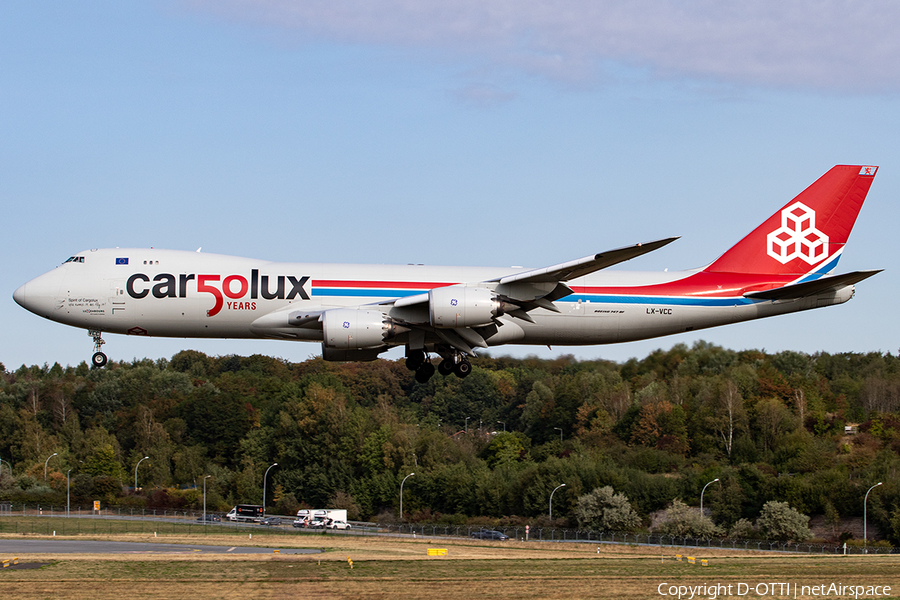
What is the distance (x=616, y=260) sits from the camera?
121ft

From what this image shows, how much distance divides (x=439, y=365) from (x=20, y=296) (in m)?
17.1

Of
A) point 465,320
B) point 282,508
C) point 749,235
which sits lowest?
point 282,508

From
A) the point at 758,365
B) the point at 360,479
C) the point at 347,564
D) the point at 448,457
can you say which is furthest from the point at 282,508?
the point at 347,564

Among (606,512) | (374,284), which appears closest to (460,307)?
(374,284)

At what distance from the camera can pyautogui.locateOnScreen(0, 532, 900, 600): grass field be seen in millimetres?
33844

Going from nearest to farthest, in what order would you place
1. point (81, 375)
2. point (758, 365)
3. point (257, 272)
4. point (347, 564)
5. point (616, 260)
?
point (616, 260)
point (257, 272)
point (347, 564)
point (758, 365)
point (81, 375)

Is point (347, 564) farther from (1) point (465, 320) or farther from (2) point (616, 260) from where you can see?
(2) point (616, 260)

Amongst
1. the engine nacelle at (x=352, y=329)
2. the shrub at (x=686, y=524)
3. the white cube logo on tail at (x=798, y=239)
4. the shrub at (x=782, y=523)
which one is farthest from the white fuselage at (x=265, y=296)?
the shrub at (x=782, y=523)

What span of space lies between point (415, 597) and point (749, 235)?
916 inches

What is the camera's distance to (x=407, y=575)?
128 ft

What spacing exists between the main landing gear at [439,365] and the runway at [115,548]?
46.3 ft

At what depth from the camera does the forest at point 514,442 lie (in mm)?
86938

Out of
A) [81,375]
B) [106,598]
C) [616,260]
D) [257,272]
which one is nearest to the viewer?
[106,598]

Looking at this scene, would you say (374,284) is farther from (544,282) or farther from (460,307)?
(544,282)
